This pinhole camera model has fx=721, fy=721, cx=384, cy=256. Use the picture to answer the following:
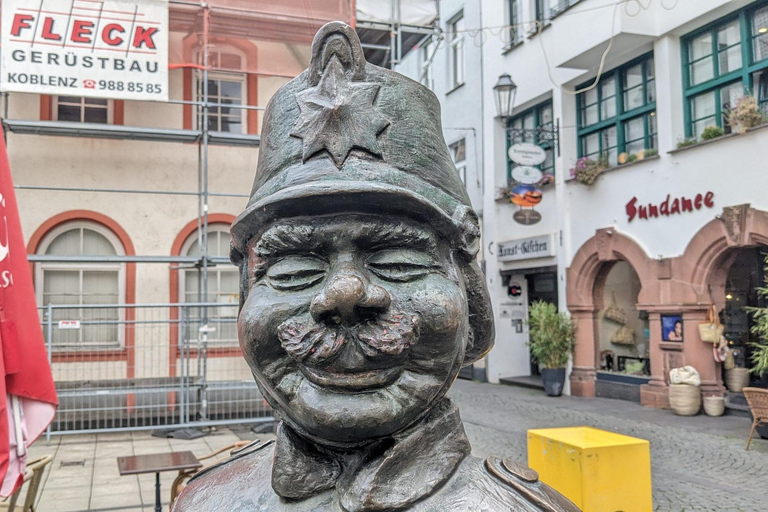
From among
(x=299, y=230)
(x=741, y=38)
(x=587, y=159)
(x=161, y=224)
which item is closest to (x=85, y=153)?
(x=161, y=224)

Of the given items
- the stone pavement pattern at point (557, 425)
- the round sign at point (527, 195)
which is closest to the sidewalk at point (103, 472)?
the stone pavement pattern at point (557, 425)

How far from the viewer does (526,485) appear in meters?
1.62

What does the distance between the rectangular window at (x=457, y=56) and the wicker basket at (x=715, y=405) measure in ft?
31.1

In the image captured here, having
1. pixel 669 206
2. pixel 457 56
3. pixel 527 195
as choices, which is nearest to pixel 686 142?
pixel 669 206

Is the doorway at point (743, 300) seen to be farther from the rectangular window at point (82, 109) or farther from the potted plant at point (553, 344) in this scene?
the rectangular window at point (82, 109)

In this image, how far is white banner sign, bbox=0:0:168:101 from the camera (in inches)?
362

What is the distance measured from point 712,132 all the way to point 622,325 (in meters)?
4.00

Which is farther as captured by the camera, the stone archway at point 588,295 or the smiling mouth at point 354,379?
the stone archway at point 588,295

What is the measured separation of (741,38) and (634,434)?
5619 mm

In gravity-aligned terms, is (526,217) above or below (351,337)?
above

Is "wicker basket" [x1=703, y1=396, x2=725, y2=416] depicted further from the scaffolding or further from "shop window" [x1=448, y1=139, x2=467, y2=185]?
"shop window" [x1=448, y1=139, x2=467, y2=185]

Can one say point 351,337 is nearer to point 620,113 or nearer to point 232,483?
point 232,483

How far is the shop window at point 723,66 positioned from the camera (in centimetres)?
975

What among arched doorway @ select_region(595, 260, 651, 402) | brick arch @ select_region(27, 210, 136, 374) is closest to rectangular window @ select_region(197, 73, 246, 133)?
brick arch @ select_region(27, 210, 136, 374)
